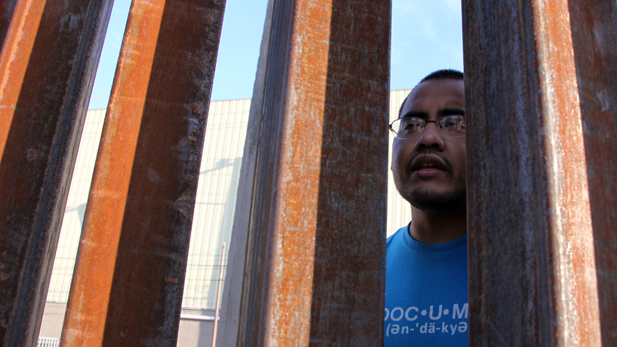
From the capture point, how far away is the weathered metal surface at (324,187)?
957mm

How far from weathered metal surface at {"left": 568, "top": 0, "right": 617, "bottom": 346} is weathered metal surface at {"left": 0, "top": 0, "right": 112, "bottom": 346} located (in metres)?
1.46

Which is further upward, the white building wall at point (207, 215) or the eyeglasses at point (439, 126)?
the white building wall at point (207, 215)

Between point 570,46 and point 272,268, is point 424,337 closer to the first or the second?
point 272,268

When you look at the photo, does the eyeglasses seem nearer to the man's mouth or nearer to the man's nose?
the man's nose

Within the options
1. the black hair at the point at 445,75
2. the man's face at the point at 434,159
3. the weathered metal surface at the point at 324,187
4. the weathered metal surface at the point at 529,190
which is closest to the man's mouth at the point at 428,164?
the man's face at the point at 434,159

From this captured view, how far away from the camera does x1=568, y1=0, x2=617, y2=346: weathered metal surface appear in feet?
2.47

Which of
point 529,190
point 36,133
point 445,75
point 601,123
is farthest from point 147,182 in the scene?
point 445,75

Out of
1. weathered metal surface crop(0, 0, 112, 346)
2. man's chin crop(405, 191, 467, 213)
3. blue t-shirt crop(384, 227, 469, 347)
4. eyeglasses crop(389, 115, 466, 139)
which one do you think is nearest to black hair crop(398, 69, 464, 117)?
eyeglasses crop(389, 115, 466, 139)

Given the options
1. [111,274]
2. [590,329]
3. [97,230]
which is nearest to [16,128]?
[97,230]

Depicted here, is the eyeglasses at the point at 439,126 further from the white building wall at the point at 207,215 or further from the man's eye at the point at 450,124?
the white building wall at the point at 207,215

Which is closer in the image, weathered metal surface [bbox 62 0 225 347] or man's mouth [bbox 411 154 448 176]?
weathered metal surface [bbox 62 0 225 347]

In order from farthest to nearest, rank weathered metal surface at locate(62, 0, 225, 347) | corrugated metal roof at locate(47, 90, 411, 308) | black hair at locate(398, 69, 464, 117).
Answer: corrugated metal roof at locate(47, 90, 411, 308)
black hair at locate(398, 69, 464, 117)
weathered metal surface at locate(62, 0, 225, 347)

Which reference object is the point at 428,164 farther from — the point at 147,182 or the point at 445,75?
the point at 147,182

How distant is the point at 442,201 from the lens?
→ 6.34 feet
